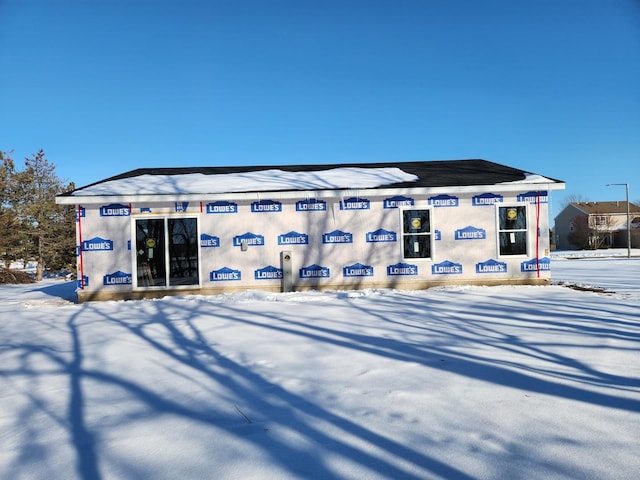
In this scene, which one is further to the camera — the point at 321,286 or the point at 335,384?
the point at 321,286

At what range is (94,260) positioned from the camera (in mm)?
10352

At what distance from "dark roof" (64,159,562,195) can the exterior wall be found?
17.5 inches

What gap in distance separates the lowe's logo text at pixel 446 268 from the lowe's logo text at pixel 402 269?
1.75ft

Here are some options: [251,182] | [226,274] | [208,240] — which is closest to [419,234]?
[251,182]

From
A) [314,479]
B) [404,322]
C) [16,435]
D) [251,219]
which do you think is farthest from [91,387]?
[251,219]

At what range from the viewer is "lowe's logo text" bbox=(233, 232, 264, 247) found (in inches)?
419

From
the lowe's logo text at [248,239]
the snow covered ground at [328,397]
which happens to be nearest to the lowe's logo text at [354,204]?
the lowe's logo text at [248,239]

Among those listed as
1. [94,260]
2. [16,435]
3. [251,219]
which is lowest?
[16,435]

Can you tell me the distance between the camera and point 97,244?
1039 centimetres

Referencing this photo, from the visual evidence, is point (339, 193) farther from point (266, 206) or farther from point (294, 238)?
point (266, 206)

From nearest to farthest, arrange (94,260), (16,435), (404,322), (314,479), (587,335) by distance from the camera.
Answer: (314,479)
(16,435)
(587,335)
(404,322)
(94,260)

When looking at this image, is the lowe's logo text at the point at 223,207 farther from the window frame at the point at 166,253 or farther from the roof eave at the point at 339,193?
the window frame at the point at 166,253

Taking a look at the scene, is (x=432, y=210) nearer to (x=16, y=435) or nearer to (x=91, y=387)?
(x=91, y=387)

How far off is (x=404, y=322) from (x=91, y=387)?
459 centimetres
